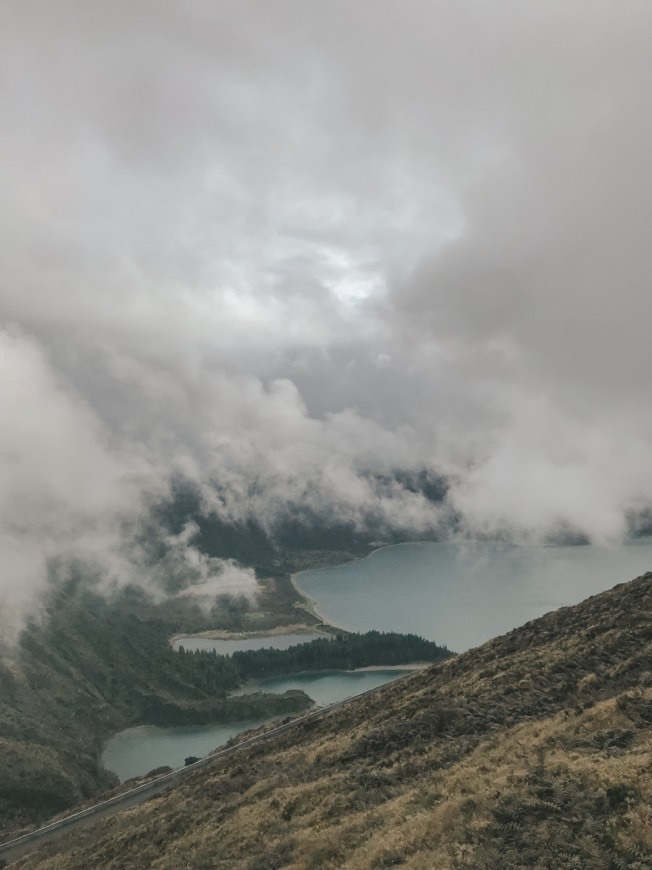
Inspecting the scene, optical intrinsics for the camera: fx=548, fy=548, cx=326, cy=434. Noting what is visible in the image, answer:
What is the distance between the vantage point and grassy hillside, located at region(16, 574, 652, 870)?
22031mm

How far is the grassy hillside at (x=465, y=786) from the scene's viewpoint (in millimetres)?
22031

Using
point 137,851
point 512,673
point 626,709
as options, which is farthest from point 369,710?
point 626,709

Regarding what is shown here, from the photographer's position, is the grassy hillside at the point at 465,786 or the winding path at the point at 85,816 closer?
the grassy hillside at the point at 465,786

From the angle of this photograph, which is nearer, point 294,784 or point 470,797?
point 470,797

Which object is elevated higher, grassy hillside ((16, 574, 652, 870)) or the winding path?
grassy hillside ((16, 574, 652, 870))

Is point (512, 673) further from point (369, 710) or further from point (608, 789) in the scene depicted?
point (608, 789)

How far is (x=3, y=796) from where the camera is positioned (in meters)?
164

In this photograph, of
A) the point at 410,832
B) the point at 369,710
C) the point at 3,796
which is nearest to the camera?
the point at 410,832

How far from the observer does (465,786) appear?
29.2m

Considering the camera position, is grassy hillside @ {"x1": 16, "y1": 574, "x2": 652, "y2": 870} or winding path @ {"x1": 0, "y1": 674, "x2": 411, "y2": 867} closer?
grassy hillside @ {"x1": 16, "y1": 574, "x2": 652, "y2": 870}

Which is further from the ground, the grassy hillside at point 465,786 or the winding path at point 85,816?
the grassy hillside at point 465,786

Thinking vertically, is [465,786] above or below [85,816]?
above

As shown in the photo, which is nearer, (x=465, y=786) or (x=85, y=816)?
(x=465, y=786)

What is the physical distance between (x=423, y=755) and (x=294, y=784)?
1172 centimetres
